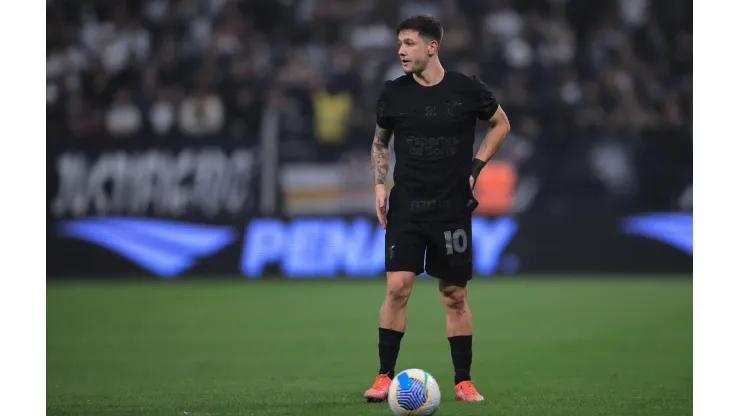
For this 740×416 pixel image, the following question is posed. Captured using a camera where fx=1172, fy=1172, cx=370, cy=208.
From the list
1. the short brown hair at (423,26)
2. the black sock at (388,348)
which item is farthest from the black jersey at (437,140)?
the black sock at (388,348)

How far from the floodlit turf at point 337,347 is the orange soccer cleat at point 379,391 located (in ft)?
0.41

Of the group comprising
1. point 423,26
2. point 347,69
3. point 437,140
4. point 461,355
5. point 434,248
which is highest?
point 347,69

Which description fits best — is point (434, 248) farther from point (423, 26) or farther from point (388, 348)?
point (423, 26)

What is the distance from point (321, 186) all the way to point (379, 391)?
1094 centimetres

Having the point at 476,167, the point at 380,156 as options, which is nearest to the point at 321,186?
the point at 380,156

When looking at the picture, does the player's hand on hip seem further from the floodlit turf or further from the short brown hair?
the floodlit turf

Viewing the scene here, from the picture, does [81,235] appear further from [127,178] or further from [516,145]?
[516,145]

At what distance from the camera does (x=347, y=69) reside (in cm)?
2080

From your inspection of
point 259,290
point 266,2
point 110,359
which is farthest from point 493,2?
point 110,359

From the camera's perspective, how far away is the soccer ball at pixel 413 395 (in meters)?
6.31

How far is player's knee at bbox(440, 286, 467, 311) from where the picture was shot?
23.6ft

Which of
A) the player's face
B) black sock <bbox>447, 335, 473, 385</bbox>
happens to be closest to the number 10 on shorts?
black sock <bbox>447, 335, 473, 385</bbox>

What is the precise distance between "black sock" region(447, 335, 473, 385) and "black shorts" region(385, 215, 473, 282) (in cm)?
39

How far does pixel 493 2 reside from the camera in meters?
22.9
